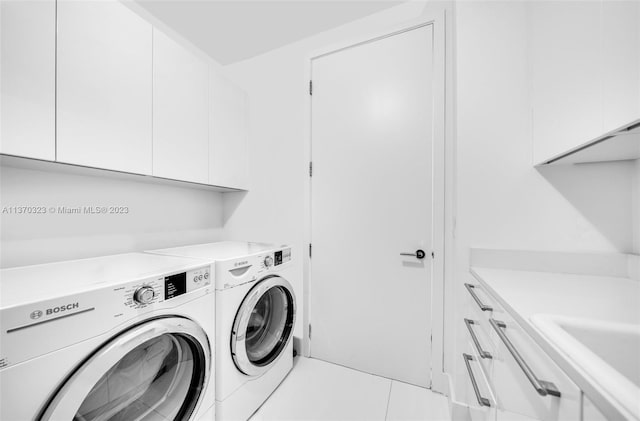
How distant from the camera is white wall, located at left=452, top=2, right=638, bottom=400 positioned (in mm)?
1094

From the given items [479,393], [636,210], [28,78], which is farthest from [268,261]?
[636,210]

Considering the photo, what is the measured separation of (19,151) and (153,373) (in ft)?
3.45

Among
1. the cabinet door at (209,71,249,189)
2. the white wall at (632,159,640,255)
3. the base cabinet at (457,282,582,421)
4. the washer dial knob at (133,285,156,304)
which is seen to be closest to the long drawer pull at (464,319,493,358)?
the base cabinet at (457,282,582,421)

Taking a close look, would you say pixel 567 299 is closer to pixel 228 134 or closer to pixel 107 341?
pixel 107 341

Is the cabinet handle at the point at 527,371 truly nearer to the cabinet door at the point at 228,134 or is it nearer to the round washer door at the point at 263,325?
the round washer door at the point at 263,325

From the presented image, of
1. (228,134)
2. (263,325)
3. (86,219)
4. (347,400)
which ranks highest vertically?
(228,134)

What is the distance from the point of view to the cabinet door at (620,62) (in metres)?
0.70

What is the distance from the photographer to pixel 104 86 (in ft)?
3.96

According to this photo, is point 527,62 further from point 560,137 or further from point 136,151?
point 136,151

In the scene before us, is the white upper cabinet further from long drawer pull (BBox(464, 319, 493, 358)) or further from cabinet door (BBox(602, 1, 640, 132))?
long drawer pull (BBox(464, 319, 493, 358))

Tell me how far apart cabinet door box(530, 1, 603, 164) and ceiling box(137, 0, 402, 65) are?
3.25ft

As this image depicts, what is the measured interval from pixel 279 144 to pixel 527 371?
194 cm

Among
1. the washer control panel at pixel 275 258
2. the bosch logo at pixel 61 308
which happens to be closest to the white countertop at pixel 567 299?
the washer control panel at pixel 275 258

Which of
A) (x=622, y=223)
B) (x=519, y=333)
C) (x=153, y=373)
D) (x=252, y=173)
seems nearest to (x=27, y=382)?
(x=153, y=373)
